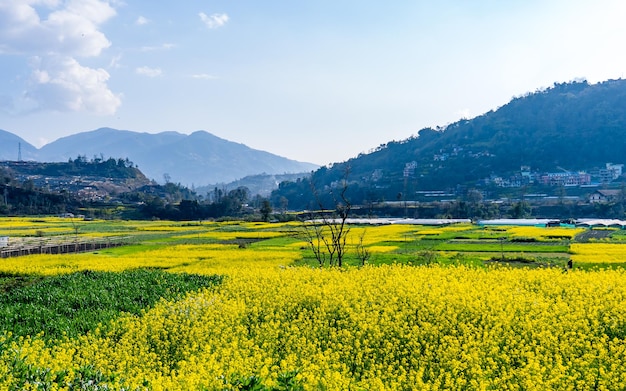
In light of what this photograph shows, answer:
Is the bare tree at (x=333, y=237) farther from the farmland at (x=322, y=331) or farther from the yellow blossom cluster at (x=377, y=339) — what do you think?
the yellow blossom cluster at (x=377, y=339)

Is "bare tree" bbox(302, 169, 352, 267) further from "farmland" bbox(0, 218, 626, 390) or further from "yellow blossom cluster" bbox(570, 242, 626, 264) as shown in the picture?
"yellow blossom cluster" bbox(570, 242, 626, 264)

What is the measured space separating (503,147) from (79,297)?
436 feet

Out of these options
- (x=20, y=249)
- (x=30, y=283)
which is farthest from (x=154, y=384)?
(x=20, y=249)

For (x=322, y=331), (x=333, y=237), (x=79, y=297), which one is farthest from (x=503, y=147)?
(x=322, y=331)

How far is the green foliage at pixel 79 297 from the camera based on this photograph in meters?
13.0

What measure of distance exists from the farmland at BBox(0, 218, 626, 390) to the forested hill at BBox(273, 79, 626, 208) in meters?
80.2

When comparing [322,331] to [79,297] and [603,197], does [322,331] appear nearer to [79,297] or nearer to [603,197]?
[79,297]

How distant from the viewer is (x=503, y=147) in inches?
5320

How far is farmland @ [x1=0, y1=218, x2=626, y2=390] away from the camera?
776 centimetres

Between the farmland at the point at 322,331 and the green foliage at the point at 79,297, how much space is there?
0.20 ft

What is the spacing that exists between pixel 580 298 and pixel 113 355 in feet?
33.0

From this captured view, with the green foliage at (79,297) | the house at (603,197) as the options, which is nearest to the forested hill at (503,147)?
the house at (603,197)

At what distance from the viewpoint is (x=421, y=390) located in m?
7.13

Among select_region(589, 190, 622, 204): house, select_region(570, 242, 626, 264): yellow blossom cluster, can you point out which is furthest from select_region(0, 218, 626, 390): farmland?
select_region(589, 190, 622, 204): house
